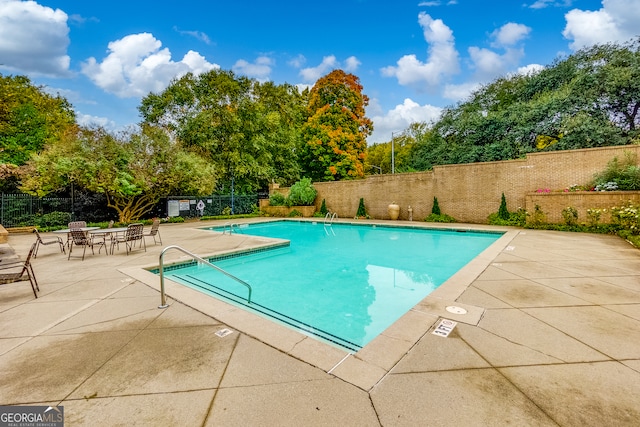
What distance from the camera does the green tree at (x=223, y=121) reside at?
20781 millimetres

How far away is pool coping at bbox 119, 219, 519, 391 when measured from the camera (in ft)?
7.35

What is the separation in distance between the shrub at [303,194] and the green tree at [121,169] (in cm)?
547

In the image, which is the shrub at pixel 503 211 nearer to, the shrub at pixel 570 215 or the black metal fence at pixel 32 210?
the shrub at pixel 570 215

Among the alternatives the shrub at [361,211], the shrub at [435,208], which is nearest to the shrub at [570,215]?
the shrub at [435,208]

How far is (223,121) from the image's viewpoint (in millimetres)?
21234

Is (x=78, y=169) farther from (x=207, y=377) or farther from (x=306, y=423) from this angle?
(x=306, y=423)

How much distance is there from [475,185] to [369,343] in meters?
13.5

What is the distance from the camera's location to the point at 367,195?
687 inches

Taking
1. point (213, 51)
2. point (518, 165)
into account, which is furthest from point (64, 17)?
point (518, 165)

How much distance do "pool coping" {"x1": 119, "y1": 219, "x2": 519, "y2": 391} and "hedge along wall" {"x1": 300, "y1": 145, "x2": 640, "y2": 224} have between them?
10.6m

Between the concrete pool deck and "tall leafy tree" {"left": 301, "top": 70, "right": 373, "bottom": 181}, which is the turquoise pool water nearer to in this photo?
the concrete pool deck

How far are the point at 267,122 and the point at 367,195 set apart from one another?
35.0 ft

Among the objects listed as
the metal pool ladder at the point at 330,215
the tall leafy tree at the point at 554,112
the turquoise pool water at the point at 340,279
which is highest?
the tall leafy tree at the point at 554,112

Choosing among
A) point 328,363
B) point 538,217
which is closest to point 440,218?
point 538,217
